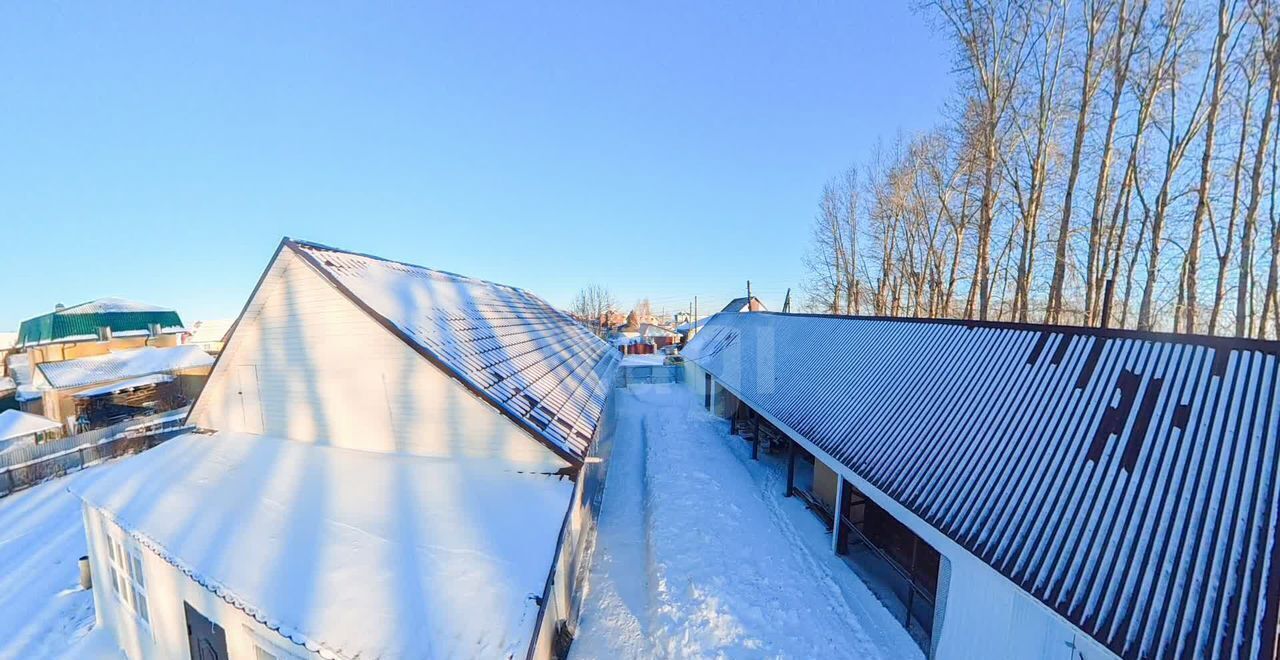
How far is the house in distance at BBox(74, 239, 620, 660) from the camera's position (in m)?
3.80

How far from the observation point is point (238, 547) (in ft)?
14.8

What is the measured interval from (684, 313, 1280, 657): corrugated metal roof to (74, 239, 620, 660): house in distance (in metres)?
4.80

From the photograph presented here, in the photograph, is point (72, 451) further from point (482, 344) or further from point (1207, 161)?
point (1207, 161)

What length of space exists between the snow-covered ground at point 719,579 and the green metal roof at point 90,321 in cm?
3274

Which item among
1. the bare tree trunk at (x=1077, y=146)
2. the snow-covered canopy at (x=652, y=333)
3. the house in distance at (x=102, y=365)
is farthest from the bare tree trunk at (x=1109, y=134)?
the snow-covered canopy at (x=652, y=333)

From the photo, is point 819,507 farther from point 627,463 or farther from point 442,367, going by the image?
point 442,367

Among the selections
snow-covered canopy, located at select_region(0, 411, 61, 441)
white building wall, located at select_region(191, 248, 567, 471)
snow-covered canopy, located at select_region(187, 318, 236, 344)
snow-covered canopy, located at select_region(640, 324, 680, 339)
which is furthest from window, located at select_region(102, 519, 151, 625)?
snow-covered canopy, located at select_region(640, 324, 680, 339)

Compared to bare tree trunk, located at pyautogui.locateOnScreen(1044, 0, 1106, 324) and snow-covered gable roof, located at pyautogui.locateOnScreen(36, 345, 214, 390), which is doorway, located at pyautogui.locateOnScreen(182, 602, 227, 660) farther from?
snow-covered gable roof, located at pyautogui.locateOnScreen(36, 345, 214, 390)

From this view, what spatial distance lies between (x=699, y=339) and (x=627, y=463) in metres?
13.1

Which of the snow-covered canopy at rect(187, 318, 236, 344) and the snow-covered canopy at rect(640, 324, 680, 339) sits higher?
→ the snow-covered canopy at rect(640, 324, 680, 339)

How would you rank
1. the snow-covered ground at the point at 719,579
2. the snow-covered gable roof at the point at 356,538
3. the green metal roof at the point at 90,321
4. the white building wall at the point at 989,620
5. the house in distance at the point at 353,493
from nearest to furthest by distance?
the snow-covered gable roof at the point at 356,538
the house in distance at the point at 353,493
the white building wall at the point at 989,620
the snow-covered ground at the point at 719,579
the green metal roof at the point at 90,321

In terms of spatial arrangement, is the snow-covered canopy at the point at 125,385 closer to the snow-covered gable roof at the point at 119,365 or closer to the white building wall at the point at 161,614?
the snow-covered gable roof at the point at 119,365

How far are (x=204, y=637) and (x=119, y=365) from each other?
87.9 feet

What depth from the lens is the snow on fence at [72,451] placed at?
12258 mm
